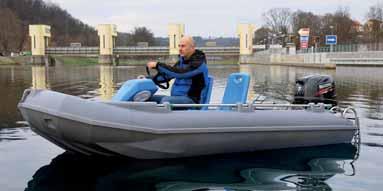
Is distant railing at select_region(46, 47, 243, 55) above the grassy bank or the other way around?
above

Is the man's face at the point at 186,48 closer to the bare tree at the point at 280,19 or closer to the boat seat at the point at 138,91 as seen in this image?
the boat seat at the point at 138,91

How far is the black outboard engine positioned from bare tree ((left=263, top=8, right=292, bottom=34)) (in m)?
86.3

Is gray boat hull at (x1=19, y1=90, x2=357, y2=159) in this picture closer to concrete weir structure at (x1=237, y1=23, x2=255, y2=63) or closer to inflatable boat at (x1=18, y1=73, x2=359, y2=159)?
inflatable boat at (x1=18, y1=73, x2=359, y2=159)

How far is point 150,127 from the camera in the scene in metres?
5.93

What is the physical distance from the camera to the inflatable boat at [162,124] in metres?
5.79

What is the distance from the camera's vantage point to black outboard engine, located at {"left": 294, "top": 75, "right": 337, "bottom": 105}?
27.3 ft

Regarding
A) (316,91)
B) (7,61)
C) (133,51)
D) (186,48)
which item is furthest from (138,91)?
(133,51)

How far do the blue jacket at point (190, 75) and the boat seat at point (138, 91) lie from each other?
256 mm

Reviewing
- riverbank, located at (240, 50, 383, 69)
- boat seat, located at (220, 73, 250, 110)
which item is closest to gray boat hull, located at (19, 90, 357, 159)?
boat seat, located at (220, 73, 250, 110)

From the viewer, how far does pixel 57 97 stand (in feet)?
19.2

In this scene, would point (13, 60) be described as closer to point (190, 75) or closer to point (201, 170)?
point (190, 75)

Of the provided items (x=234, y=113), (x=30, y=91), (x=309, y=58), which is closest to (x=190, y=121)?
(x=234, y=113)

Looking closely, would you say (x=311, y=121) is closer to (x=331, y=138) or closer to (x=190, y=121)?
(x=331, y=138)

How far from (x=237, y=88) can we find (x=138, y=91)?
1.42 metres
